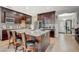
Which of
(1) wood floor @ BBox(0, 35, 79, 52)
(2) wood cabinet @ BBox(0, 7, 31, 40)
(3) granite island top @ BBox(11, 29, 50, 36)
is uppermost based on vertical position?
(2) wood cabinet @ BBox(0, 7, 31, 40)

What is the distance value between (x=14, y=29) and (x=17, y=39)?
223 millimetres

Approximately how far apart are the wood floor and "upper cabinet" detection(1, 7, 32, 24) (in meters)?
0.52

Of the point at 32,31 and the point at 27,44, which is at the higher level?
the point at 32,31

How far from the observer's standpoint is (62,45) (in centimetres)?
279

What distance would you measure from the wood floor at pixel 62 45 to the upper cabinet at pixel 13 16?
0.52 meters

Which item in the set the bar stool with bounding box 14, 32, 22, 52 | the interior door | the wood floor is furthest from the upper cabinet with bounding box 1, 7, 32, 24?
the interior door

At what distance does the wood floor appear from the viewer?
274cm

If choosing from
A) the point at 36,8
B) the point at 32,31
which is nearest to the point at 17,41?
the point at 32,31

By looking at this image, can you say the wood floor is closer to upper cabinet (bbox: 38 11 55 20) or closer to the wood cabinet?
the wood cabinet

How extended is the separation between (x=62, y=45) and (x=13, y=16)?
1.21m

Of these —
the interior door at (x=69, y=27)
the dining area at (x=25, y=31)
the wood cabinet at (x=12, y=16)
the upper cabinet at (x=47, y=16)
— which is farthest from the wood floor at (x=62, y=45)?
the upper cabinet at (x=47, y=16)

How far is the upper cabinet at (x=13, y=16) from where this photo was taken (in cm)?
270

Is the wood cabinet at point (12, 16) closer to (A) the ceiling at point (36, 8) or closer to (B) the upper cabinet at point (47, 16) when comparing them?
(A) the ceiling at point (36, 8)

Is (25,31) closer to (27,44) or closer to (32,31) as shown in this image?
(32,31)
